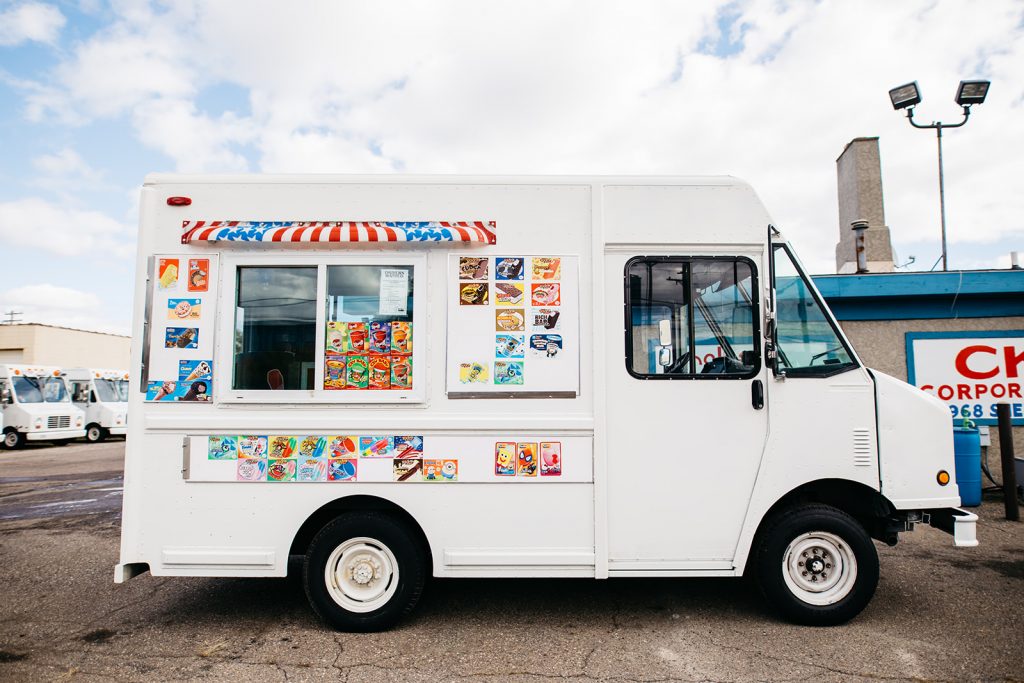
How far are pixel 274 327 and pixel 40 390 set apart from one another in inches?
823

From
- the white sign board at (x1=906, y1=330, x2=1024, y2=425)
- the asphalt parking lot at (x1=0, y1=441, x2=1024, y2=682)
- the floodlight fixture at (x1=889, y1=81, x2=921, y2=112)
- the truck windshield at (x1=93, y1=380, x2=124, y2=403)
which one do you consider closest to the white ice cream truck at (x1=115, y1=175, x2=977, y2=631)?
the asphalt parking lot at (x1=0, y1=441, x2=1024, y2=682)

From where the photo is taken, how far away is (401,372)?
14.1ft

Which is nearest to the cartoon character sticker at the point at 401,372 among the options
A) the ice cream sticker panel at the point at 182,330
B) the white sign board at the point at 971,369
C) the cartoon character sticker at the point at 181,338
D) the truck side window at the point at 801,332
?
the ice cream sticker panel at the point at 182,330

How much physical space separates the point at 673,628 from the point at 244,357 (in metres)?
3.42

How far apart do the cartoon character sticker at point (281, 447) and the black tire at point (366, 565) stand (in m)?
0.54

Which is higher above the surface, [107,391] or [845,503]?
[107,391]

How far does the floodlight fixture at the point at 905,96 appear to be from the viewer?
10.5 meters

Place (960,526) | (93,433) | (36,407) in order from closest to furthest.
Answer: (960,526) → (36,407) → (93,433)

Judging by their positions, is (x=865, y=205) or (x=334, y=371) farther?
(x=865, y=205)

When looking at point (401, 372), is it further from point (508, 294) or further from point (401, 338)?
point (508, 294)

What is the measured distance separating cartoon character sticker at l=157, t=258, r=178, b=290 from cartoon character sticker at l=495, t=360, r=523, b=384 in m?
2.27

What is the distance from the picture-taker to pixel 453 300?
434 cm

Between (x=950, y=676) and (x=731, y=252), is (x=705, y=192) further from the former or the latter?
(x=950, y=676)

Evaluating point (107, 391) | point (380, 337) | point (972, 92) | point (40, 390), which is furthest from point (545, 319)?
point (107, 391)
